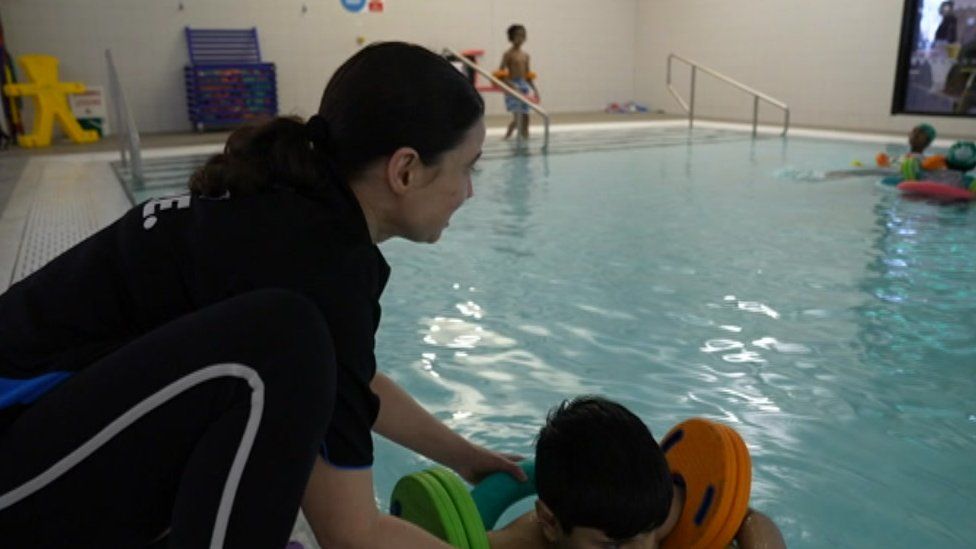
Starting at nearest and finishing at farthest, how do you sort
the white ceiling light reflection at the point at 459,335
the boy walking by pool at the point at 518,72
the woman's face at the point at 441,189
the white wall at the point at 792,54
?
the woman's face at the point at 441,189 → the white ceiling light reflection at the point at 459,335 → the boy walking by pool at the point at 518,72 → the white wall at the point at 792,54

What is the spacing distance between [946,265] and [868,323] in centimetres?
128

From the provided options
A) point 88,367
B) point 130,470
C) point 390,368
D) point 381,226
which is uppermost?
point 381,226

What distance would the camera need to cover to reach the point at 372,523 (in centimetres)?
112

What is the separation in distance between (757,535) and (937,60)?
11685 mm

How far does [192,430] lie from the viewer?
3.31 feet

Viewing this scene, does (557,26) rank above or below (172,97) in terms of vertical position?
above

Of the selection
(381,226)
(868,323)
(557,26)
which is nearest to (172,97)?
(557,26)

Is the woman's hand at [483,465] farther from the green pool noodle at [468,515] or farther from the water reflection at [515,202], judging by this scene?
the water reflection at [515,202]

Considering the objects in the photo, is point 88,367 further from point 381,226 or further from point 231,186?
point 381,226

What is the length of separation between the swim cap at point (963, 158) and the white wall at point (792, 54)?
5.46 m

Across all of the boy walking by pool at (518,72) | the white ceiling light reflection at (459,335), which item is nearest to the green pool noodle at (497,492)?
the white ceiling light reflection at (459,335)

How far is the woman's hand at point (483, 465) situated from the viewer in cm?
166

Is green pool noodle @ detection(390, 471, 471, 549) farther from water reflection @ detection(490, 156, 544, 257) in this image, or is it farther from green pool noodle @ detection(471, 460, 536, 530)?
water reflection @ detection(490, 156, 544, 257)

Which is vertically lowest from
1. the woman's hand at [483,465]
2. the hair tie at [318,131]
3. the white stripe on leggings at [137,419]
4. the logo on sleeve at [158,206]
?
the woman's hand at [483,465]
